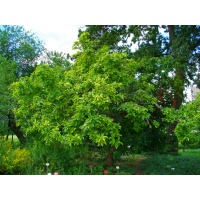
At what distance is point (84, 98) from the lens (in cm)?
342

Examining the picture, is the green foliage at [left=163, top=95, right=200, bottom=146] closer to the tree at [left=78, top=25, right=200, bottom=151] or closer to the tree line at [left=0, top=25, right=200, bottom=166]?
the tree line at [left=0, top=25, right=200, bottom=166]

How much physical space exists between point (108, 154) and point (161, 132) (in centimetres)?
156

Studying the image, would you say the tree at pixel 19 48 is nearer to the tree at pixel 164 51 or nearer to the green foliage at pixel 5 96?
the green foliage at pixel 5 96

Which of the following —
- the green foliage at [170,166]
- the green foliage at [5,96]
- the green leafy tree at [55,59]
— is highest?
the green leafy tree at [55,59]

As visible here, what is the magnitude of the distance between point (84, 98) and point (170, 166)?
6.67 feet

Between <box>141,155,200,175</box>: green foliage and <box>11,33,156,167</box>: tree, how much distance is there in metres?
0.83

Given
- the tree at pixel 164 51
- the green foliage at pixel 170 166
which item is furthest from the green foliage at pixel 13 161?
the tree at pixel 164 51

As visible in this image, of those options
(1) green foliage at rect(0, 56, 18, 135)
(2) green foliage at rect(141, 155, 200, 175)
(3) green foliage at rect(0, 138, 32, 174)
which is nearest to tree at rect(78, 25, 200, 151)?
(2) green foliage at rect(141, 155, 200, 175)

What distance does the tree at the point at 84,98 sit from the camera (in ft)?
11.1

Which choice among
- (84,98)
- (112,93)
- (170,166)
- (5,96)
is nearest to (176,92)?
(170,166)

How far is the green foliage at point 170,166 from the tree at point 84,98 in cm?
83
